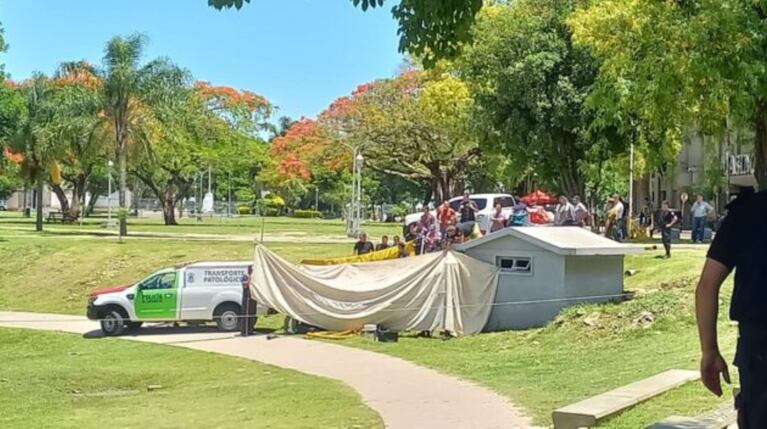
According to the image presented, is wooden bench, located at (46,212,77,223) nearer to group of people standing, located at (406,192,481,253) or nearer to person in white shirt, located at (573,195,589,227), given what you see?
group of people standing, located at (406,192,481,253)

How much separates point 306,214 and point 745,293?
296 feet

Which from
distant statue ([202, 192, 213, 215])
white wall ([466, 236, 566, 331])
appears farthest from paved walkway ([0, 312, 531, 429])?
distant statue ([202, 192, 213, 215])

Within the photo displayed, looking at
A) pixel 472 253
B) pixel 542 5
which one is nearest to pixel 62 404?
pixel 472 253

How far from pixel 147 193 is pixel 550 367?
287 feet

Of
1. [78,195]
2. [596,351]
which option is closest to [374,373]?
[596,351]

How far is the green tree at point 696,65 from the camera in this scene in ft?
51.0

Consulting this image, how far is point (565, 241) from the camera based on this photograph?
68.7 ft

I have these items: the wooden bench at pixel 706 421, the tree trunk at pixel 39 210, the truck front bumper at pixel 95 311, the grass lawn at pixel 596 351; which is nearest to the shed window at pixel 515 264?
the grass lawn at pixel 596 351

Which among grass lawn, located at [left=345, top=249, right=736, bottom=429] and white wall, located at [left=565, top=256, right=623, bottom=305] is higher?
white wall, located at [left=565, top=256, right=623, bottom=305]

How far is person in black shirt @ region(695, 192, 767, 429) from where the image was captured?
3.58 m

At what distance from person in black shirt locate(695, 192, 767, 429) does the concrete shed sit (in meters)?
16.7

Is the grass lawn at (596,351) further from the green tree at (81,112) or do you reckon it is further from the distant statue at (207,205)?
the distant statue at (207,205)

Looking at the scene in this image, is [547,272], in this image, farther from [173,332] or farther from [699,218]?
[699,218]

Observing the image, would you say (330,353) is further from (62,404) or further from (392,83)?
(392,83)
